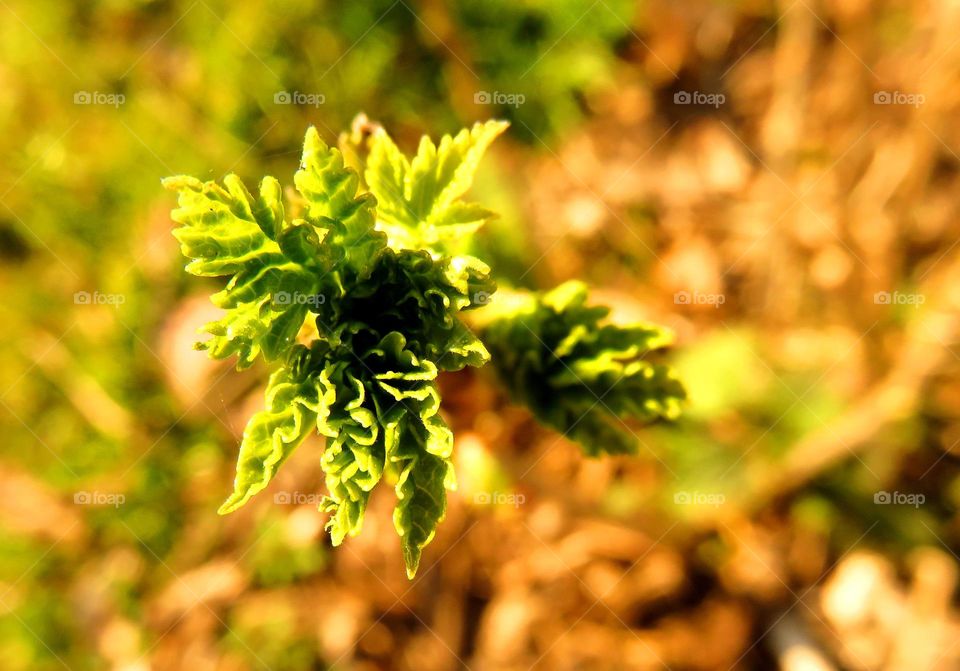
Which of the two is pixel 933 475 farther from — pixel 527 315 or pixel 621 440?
pixel 527 315

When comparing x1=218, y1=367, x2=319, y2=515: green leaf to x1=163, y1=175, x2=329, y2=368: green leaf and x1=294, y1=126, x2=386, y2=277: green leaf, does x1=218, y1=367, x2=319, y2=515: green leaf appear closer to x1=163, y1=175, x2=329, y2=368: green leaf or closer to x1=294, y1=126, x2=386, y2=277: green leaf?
x1=163, y1=175, x2=329, y2=368: green leaf

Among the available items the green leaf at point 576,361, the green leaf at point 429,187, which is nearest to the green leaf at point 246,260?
the green leaf at point 429,187

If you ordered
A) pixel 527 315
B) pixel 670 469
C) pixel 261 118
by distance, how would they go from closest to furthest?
pixel 527 315 < pixel 670 469 < pixel 261 118

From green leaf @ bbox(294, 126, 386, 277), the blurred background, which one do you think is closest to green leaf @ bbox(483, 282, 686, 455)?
green leaf @ bbox(294, 126, 386, 277)

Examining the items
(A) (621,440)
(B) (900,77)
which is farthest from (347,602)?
(B) (900,77)

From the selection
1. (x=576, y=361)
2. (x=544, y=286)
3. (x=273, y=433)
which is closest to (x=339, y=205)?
(x=273, y=433)

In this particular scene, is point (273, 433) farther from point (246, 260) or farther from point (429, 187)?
point (429, 187)
